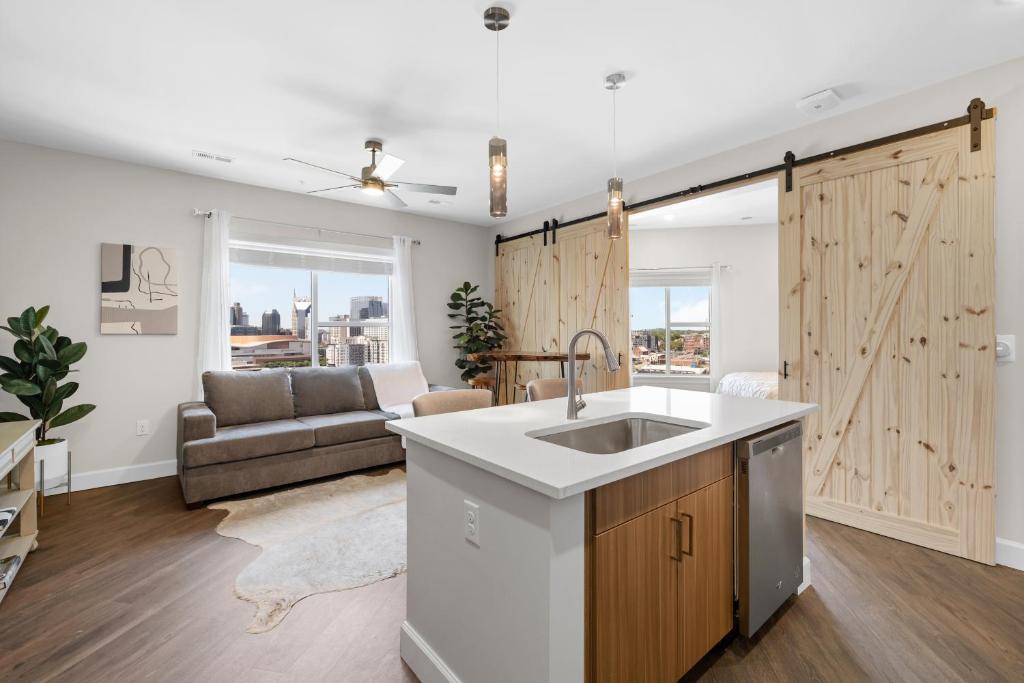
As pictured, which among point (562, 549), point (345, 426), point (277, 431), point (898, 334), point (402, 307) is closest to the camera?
point (562, 549)

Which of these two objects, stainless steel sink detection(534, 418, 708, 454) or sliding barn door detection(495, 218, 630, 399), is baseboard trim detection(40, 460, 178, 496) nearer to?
sliding barn door detection(495, 218, 630, 399)

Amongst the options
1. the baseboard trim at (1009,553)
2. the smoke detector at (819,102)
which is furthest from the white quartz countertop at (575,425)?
the smoke detector at (819,102)

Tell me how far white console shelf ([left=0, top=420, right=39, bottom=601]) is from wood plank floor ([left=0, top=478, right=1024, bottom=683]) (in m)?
0.13

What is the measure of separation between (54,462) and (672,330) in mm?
6410

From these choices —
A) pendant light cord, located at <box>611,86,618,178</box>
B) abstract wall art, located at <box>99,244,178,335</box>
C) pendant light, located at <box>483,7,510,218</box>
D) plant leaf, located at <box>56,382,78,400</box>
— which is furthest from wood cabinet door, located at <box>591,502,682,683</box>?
abstract wall art, located at <box>99,244,178,335</box>

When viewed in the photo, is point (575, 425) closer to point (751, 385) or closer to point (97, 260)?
point (751, 385)

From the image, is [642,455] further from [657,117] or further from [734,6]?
[657,117]

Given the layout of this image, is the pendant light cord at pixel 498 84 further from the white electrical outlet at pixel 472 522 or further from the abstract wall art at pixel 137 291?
the abstract wall art at pixel 137 291

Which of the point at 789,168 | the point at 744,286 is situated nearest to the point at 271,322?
the point at 789,168

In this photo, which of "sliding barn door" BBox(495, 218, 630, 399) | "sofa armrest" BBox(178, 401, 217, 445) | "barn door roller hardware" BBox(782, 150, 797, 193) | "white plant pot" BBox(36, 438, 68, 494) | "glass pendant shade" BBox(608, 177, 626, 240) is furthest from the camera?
"sliding barn door" BBox(495, 218, 630, 399)

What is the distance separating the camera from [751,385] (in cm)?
496

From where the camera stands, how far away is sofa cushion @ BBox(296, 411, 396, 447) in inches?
147

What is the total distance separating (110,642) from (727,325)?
6404mm

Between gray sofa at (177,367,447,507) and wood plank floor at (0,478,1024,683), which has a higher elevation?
gray sofa at (177,367,447,507)
